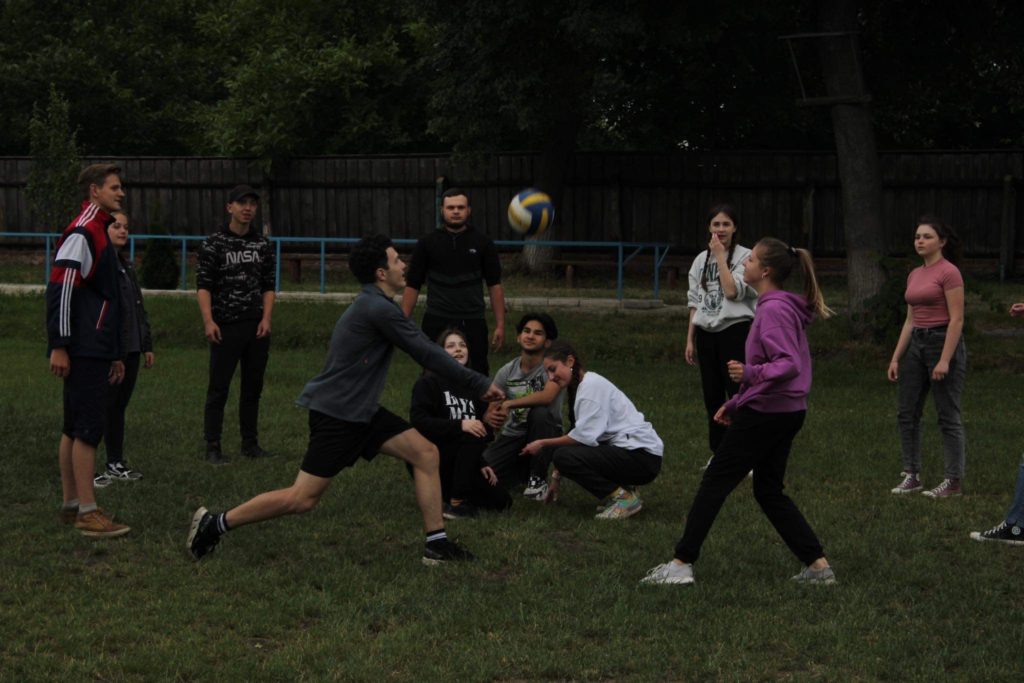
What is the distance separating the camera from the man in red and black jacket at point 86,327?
795 centimetres

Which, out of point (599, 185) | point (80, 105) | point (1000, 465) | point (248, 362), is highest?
point (80, 105)

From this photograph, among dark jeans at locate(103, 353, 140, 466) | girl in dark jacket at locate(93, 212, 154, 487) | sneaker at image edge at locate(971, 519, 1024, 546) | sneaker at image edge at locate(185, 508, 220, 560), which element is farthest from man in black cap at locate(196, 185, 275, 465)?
sneaker at image edge at locate(971, 519, 1024, 546)

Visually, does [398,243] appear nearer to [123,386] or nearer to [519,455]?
[123,386]

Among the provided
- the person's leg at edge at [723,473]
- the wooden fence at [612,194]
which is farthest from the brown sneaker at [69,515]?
the wooden fence at [612,194]

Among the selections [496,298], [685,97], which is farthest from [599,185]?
[496,298]

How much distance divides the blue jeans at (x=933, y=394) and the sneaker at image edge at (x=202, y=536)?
4.75m

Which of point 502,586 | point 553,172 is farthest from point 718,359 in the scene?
point 553,172

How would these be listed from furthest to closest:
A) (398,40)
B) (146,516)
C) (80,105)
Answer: (80,105) < (398,40) < (146,516)

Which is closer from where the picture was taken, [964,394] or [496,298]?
[496,298]

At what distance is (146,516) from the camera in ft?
28.2

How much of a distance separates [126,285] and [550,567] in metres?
3.96

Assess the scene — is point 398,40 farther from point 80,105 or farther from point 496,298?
point 496,298

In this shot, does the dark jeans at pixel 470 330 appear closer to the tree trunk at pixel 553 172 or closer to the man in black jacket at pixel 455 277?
the man in black jacket at pixel 455 277

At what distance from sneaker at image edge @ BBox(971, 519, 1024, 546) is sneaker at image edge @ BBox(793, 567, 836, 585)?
4.74 ft
